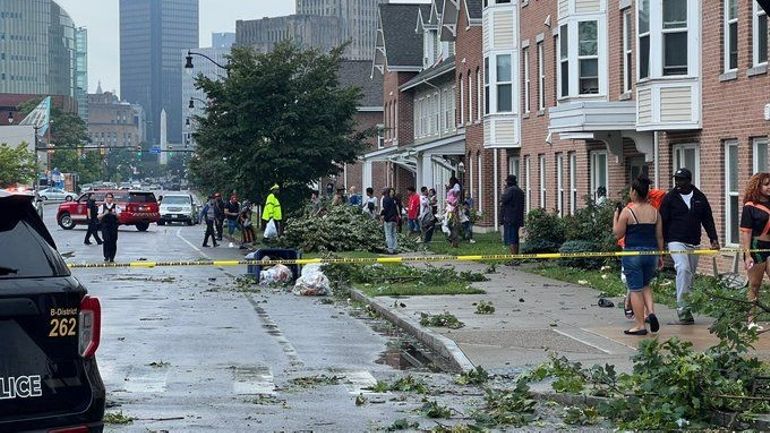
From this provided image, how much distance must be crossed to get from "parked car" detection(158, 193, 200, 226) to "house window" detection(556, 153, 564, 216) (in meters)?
38.7

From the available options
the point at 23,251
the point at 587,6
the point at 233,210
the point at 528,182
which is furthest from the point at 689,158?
the point at 233,210

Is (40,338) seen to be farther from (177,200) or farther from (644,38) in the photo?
(177,200)

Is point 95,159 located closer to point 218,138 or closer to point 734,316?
point 218,138

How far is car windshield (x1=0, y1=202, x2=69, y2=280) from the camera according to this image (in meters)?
6.50

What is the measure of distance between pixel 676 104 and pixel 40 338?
21.0 m

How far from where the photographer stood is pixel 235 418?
35.6ft

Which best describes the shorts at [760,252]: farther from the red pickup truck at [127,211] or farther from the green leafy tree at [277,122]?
the red pickup truck at [127,211]

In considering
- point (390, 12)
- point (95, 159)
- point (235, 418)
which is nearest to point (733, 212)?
point (235, 418)

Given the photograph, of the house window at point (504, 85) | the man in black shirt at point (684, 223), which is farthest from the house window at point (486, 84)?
the man in black shirt at point (684, 223)

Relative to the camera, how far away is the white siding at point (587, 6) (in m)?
32.6

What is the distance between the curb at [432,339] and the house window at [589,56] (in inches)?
516

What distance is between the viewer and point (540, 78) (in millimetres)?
39562

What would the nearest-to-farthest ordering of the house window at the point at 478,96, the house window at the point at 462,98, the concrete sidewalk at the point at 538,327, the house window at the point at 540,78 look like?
the concrete sidewalk at the point at 538,327 → the house window at the point at 540,78 → the house window at the point at 478,96 → the house window at the point at 462,98

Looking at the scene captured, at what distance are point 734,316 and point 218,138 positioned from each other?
3628cm
